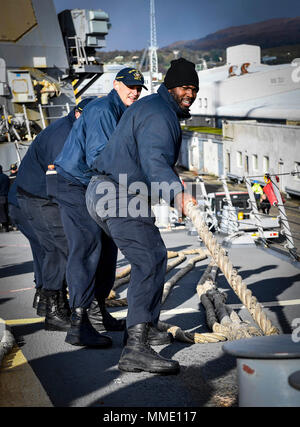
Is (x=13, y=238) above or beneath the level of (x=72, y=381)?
beneath

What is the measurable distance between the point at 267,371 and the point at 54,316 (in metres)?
2.68

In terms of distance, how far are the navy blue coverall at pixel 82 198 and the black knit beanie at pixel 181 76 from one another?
2.20 feet

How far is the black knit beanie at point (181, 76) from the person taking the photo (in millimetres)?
3621

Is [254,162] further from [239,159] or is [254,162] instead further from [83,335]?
[83,335]

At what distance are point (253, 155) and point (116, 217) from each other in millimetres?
35473

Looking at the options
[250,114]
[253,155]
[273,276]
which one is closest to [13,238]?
[273,276]

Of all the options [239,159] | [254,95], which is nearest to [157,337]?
[239,159]

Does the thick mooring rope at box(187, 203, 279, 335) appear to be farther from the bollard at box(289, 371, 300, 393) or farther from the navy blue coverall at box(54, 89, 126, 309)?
the bollard at box(289, 371, 300, 393)

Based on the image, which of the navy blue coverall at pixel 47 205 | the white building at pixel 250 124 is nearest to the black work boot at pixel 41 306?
the navy blue coverall at pixel 47 205

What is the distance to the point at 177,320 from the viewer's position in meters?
4.90

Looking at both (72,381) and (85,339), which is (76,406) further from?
(85,339)

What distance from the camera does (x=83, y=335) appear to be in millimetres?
4090

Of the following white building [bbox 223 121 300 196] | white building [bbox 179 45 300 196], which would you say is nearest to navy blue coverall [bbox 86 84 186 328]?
white building [bbox 179 45 300 196]

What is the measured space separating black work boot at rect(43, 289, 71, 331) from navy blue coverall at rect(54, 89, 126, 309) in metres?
0.43
